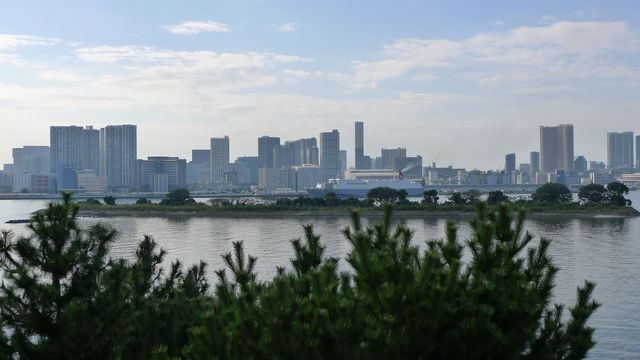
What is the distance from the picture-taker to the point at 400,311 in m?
5.70

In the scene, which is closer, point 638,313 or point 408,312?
point 408,312

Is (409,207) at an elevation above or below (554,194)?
below

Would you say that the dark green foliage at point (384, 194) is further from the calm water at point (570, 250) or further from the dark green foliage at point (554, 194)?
the calm water at point (570, 250)

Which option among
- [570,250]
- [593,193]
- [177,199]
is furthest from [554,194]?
[177,199]

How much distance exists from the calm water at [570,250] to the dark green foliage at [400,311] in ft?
16.4

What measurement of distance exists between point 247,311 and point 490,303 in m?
2.29

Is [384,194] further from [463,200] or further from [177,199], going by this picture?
[177,199]

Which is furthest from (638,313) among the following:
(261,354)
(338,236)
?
(338,236)

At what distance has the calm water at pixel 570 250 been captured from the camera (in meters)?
18.5

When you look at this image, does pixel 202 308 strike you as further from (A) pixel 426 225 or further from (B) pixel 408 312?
(A) pixel 426 225

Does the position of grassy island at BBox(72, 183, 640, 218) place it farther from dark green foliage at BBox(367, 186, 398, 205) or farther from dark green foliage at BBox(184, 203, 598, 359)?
dark green foliage at BBox(184, 203, 598, 359)

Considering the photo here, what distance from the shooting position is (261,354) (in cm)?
544

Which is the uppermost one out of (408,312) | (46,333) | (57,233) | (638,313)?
(57,233)

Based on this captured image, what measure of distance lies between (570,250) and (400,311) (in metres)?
32.7
